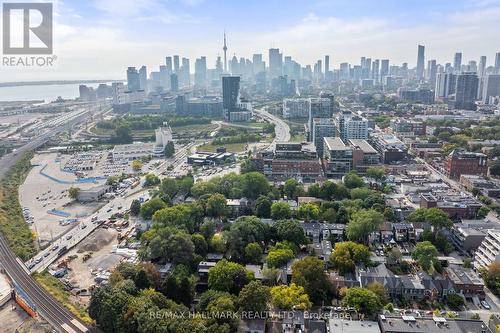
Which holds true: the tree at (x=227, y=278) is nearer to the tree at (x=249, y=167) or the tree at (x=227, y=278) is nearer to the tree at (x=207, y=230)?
the tree at (x=207, y=230)

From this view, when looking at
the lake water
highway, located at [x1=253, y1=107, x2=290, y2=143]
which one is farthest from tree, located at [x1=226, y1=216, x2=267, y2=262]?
the lake water

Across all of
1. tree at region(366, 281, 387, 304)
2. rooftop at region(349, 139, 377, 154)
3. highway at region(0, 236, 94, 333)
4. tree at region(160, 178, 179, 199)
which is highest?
rooftop at region(349, 139, 377, 154)

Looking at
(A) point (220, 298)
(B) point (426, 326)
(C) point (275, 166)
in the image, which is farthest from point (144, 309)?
(C) point (275, 166)

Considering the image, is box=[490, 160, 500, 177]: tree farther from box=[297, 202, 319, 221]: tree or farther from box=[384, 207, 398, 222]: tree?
box=[297, 202, 319, 221]: tree

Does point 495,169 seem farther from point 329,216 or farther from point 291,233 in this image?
point 291,233

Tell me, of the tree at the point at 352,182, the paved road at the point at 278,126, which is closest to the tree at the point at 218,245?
the tree at the point at 352,182

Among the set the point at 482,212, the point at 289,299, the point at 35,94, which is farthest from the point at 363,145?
the point at 35,94
